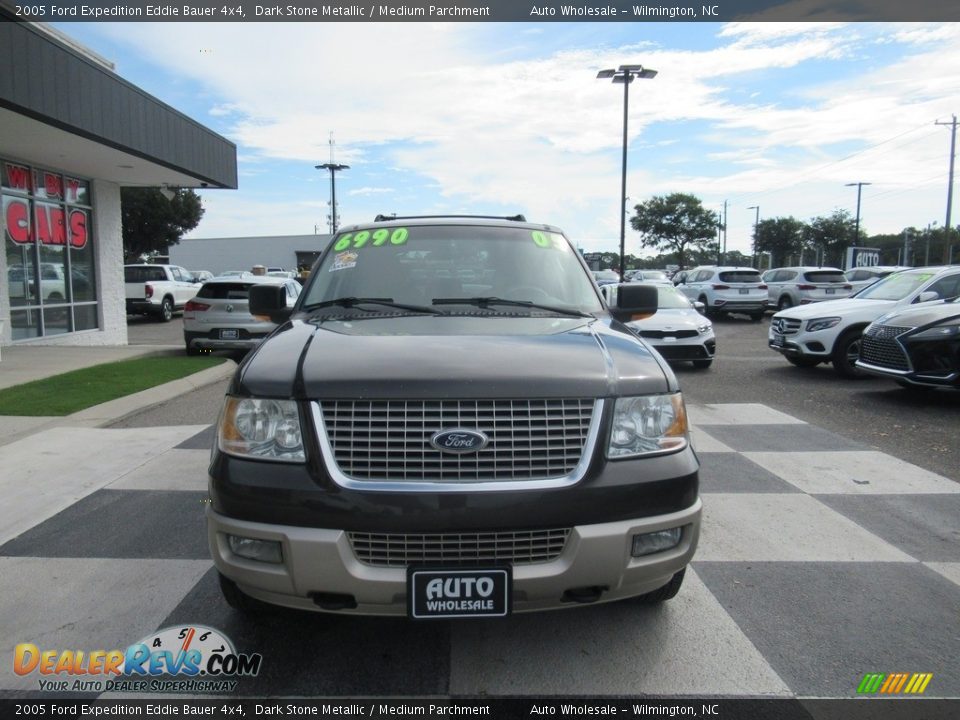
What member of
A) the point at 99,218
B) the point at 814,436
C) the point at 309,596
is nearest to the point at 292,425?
the point at 309,596

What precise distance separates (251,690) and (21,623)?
129cm

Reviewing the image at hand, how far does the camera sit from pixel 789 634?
3.08m

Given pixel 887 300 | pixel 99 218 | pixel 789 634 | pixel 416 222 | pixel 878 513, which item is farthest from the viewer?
pixel 99 218

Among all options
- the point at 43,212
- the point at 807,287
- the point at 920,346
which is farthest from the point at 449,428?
the point at 807,287

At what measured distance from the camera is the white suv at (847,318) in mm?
10320

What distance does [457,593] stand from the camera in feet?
7.95

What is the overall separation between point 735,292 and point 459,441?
69.4 feet

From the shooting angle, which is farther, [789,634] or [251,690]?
[789,634]

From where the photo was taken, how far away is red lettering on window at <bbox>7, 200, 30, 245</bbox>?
13633mm

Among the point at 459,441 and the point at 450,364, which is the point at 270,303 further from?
the point at 459,441

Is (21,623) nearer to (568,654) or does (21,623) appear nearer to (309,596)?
(309,596)

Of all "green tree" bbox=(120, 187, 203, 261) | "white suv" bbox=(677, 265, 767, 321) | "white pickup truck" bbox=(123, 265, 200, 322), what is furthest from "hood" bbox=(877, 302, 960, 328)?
"green tree" bbox=(120, 187, 203, 261)

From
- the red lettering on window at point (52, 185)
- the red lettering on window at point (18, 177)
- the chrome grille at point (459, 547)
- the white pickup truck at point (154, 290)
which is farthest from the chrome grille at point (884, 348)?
the white pickup truck at point (154, 290)

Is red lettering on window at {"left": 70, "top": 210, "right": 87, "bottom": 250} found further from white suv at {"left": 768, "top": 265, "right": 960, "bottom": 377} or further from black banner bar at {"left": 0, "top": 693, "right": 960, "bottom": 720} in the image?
black banner bar at {"left": 0, "top": 693, "right": 960, "bottom": 720}
